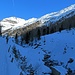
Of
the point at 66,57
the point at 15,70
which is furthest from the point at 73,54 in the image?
the point at 15,70

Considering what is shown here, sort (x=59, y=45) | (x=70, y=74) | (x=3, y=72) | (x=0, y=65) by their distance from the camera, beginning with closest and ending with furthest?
(x=3, y=72), (x=0, y=65), (x=70, y=74), (x=59, y=45)

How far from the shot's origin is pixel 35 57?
4869cm

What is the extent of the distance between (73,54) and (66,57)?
2.05 metres

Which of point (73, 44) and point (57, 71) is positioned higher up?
point (73, 44)

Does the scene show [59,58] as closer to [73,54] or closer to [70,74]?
[73,54]

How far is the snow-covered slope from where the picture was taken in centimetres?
2972

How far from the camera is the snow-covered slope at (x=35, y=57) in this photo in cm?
2972

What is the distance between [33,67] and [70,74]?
6.92 metres

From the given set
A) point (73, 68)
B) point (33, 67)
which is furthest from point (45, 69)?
point (73, 68)

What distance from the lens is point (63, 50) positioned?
6650 cm

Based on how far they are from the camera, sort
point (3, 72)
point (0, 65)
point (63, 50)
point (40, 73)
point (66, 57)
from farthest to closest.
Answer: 1. point (63, 50)
2. point (66, 57)
3. point (40, 73)
4. point (0, 65)
5. point (3, 72)

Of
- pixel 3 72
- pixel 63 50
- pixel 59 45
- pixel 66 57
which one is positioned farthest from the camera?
pixel 59 45

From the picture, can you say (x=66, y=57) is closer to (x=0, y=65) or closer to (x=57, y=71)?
(x=57, y=71)

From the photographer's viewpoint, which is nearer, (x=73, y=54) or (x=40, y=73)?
(x=40, y=73)
